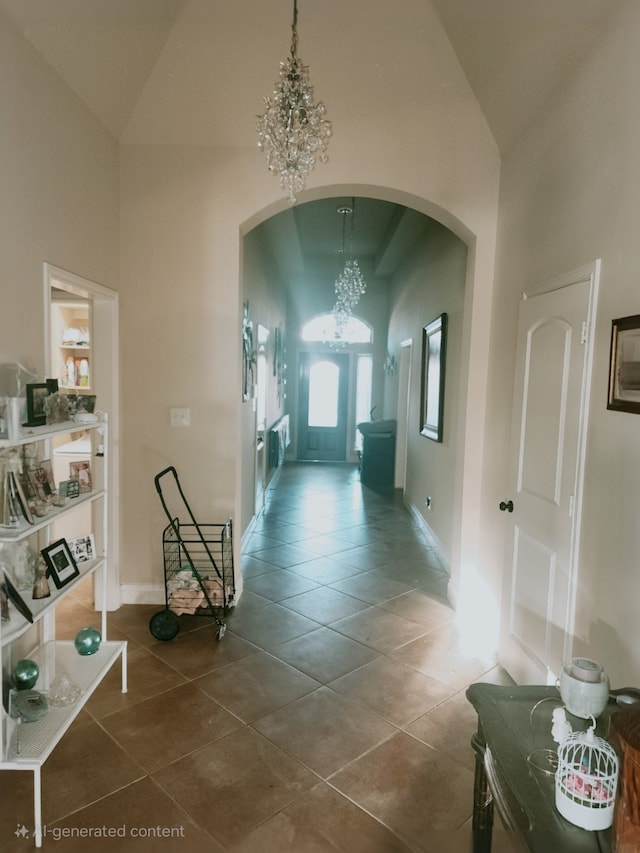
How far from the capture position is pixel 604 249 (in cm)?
218

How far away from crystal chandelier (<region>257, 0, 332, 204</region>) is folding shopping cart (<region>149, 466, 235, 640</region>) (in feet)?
6.29

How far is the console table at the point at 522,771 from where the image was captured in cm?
118

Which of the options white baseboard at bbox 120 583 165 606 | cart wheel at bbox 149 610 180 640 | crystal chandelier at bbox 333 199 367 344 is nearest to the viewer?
cart wheel at bbox 149 610 180 640

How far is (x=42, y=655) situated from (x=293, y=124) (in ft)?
8.64

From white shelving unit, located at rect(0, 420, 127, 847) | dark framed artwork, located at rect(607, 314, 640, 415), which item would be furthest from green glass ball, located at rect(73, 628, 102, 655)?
dark framed artwork, located at rect(607, 314, 640, 415)

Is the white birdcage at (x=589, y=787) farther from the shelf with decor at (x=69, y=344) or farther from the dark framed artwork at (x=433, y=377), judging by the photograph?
the shelf with decor at (x=69, y=344)

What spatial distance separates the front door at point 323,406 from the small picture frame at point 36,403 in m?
8.09

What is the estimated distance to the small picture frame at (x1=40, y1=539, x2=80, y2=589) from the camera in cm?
237

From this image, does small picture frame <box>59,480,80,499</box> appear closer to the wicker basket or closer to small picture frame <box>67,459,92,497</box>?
small picture frame <box>67,459,92,497</box>

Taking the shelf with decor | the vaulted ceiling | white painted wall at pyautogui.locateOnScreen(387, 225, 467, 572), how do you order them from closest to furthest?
the vaulted ceiling
white painted wall at pyautogui.locateOnScreen(387, 225, 467, 572)
the shelf with decor

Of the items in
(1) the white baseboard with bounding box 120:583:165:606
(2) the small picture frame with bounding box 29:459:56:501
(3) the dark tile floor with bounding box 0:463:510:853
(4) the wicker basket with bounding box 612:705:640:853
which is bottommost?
(3) the dark tile floor with bounding box 0:463:510:853

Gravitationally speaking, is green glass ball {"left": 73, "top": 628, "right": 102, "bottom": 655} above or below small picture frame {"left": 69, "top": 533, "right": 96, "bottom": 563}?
below

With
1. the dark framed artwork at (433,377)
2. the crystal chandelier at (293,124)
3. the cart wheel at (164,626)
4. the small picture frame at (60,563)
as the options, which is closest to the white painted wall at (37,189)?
the small picture frame at (60,563)

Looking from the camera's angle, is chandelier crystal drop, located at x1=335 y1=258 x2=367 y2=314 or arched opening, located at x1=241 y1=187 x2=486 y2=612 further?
chandelier crystal drop, located at x1=335 y1=258 x2=367 y2=314
